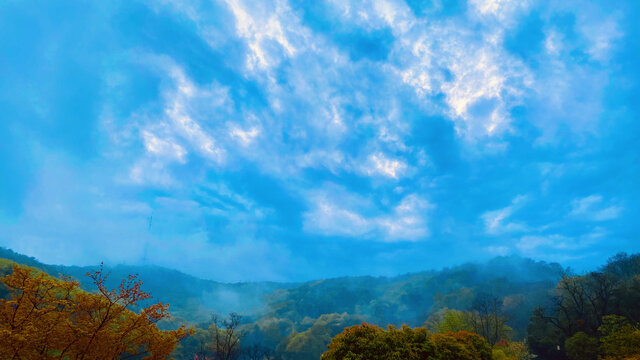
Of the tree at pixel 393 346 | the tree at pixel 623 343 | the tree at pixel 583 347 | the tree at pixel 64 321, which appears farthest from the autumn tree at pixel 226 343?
the tree at pixel 583 347

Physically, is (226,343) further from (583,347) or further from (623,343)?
(623,343)

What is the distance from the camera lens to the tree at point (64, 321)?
55.3 feet

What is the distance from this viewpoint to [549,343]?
55719mm

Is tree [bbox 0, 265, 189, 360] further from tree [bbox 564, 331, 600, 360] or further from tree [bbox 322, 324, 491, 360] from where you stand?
tree [bbox 564, 331, 600, 360]

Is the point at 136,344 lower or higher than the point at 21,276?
lower

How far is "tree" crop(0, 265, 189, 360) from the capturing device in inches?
663

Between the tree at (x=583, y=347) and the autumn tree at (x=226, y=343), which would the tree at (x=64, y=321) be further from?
the tree at (x=583, y=347)

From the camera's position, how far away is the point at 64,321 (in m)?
18.4

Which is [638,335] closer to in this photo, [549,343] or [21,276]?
[549,343]

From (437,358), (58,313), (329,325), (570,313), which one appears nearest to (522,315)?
(570,313)

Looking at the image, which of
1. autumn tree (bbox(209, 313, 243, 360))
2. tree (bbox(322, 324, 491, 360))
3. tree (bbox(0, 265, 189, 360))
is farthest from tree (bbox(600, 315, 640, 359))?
autumn tree (bbox(209, 313, 243, 360))

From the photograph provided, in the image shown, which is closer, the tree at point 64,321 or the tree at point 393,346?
the tree at point 64,321

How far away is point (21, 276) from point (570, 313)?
266 feet

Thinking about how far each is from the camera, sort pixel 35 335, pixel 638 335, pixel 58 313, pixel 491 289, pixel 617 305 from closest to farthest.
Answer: pixel 35 335, pixel 58 313, pixel 638 335, pixel 617 305, pixel 491 289
